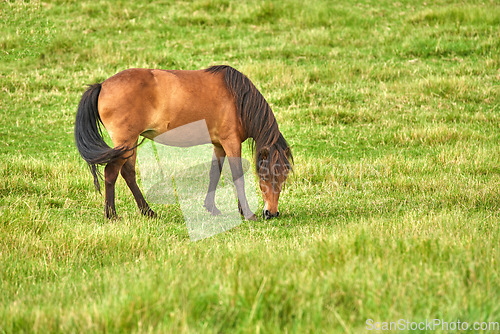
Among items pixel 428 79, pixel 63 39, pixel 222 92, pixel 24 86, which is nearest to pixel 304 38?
pixel 428 79

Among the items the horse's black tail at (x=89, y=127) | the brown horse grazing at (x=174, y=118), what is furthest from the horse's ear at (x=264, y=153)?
the horse's black tail at (x=89, y=127)

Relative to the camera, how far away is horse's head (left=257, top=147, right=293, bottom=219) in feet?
21.5

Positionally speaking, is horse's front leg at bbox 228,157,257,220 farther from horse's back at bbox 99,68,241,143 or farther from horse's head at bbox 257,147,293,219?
horse's back at bbox 99,68,241,143

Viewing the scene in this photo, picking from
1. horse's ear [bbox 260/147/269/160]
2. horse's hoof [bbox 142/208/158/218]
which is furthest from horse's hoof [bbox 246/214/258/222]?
horse's hoof [bbox 142/208/158/218]

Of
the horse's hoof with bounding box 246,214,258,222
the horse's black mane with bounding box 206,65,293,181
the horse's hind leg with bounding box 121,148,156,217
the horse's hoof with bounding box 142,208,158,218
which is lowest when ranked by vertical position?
the horse's hoof with bounding box 246,214,258,222

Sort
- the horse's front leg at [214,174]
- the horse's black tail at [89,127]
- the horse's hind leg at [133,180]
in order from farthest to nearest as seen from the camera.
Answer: the horse's front leg at [214,174]
the horse's hind leg at [133,180]
the horse's black tail at [89,127]

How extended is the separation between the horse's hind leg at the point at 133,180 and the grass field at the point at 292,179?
22 cm

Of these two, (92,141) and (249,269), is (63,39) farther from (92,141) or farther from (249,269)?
(249,269)

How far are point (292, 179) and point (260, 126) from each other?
2.05 meters

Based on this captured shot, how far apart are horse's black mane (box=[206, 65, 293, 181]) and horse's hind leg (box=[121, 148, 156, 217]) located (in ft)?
4.94

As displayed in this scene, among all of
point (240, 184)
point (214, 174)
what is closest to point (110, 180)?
point (214, 174)

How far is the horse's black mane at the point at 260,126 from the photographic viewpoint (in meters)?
6.56

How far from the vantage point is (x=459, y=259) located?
12.1 feet

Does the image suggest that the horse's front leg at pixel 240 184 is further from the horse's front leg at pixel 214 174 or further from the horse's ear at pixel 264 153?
the horse's front leg at pixel 214 174
